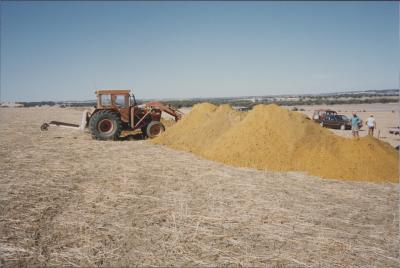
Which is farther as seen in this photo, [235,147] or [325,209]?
[235,147]

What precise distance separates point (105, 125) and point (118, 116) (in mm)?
714

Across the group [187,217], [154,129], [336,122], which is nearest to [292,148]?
[187,217]

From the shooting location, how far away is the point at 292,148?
434 inches

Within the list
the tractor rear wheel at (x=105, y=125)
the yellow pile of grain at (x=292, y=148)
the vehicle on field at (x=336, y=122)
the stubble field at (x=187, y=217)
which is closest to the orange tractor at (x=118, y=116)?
the tractor rear wheel at (x=105, y=125)

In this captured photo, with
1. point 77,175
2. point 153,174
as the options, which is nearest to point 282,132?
point 153,174

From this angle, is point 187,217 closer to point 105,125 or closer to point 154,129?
point 105,125

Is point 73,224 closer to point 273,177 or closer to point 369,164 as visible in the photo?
point 273,177

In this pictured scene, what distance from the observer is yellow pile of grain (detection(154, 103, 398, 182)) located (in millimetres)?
10016

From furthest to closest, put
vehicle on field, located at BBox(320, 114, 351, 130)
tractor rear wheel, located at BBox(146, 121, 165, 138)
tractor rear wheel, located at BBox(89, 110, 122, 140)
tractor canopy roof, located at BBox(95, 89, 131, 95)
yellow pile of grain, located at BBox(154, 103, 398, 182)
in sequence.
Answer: vehicle on field, located at BBox(320, 114, 351, 130)
tractor rear wheel, located at BBox(146, 121, 165, 138)
tractor canopy roof, located at BBox(95, 89, 131, 95)
tractor rear wheel, located at BBox(89, 110, 122, 140)
yellow pile of grain, located at BBox(154, 103, 398, 182)

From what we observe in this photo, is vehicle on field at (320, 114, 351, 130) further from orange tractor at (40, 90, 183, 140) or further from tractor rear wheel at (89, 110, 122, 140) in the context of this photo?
tractor rear wheel at (89, 110, 122, 140)

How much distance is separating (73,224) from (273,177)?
18.6ft

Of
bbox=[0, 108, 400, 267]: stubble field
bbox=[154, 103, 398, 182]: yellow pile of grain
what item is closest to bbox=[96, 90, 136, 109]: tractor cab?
bbox=[154, 103, 398, 182]: yellow pile of grain

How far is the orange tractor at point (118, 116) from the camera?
1484 centimetres

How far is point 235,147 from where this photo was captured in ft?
38.2
